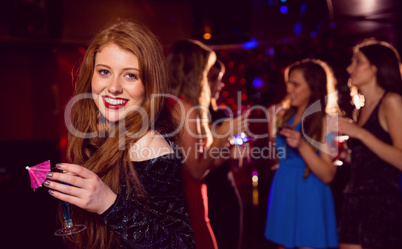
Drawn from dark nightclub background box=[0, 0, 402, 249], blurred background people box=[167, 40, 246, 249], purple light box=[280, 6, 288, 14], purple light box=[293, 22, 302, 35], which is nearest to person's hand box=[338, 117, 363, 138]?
blurred background people box=[167, 40, 246, 249]

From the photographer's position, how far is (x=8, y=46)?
6.65 meters

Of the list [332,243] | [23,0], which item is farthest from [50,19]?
[332,243]

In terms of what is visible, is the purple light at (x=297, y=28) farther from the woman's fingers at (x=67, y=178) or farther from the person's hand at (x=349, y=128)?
the woman's fingers at (x=67, y=178)

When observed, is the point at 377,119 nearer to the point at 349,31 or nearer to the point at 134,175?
the point at 349,31


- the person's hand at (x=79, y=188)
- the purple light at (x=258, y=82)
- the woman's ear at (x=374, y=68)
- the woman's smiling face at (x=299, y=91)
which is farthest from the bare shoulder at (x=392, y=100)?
the purple light at (x=258, y=82)

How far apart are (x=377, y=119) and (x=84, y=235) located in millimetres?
2008

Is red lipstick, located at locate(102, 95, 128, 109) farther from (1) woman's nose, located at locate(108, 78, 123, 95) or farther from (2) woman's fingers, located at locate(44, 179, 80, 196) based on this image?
(2) woman's fingers, located at locate(44, 179, 80, 196)

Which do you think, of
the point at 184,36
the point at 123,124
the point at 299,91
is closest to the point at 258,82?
the point at 184,36

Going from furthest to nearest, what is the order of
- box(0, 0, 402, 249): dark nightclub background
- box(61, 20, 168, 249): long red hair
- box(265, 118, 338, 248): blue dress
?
box(0, 0, 402, 249): dark nightclub background → box(265, 118, 338, 248): blue dress → box(61, 20, 168, 249): long red hair

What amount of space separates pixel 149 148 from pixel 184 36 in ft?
21.0

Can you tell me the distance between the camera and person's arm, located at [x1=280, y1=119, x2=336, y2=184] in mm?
2652

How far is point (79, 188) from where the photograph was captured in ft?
3.25

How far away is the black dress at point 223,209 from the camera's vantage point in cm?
239

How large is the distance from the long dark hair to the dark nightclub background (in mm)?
2152
